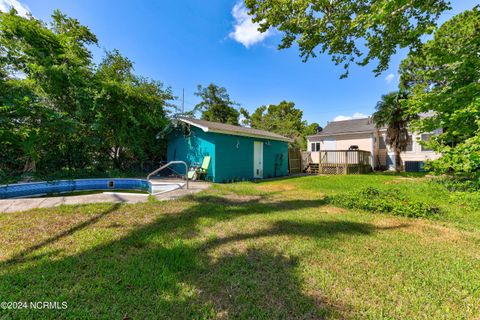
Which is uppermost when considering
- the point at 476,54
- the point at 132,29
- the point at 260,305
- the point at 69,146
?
the point at 132,29

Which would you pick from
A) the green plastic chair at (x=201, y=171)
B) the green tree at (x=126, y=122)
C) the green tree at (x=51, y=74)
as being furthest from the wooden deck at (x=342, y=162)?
the green tree at (x=51, y=74)

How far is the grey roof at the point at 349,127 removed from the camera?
19.8 meters

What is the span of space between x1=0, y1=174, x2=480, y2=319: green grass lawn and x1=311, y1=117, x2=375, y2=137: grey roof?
55.3 feet

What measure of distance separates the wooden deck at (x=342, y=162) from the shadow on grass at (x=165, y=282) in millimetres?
14336

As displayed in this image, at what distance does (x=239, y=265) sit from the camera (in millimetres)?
2797

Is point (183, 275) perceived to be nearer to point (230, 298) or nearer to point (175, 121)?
point (230, 298)

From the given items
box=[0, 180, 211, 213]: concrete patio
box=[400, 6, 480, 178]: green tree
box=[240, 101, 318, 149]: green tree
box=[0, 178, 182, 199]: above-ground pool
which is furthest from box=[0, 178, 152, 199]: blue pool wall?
box=[240, 101, 318, 149]: green tree

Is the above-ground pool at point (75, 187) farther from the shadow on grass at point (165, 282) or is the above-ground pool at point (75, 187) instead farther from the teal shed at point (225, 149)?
the shadow on grass at point (165, 282)

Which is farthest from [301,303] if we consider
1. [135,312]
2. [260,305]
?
[135,312]

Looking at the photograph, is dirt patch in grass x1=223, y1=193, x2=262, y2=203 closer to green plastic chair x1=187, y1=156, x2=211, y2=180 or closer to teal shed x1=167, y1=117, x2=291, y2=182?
teal shed x1=167, y1=117, x2=291, y2=182

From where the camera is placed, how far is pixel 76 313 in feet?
6.29

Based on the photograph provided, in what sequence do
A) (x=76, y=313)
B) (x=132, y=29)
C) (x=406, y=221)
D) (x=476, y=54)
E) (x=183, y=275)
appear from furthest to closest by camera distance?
(x=132, y=29) < (x=406, y=221) < (x=476, y=54) < (x=183, y=275) < (x=76, y=313)

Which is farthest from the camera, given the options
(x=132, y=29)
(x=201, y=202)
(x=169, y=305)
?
(x=132, y=29)

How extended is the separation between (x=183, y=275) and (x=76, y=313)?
3.41ft
